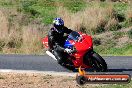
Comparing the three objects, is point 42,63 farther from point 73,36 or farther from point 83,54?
point 83,54

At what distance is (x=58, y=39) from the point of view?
14.5 m

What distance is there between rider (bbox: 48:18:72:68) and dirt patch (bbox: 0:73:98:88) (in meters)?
0.82

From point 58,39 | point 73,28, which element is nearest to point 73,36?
point 58,39

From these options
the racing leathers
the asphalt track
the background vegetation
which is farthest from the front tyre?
the background vegetation

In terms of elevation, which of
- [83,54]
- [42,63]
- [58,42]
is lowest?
[42,63]

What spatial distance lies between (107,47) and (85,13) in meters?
4.92

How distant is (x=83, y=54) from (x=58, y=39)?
962 mm

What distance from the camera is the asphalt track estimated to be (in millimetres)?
15297

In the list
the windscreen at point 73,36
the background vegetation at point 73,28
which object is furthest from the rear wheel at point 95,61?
the background vegetation at point 73,28

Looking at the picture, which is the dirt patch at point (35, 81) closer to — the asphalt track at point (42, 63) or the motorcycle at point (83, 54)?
the motorcycle at point (83, 54)

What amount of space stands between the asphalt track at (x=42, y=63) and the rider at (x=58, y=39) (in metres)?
0.83

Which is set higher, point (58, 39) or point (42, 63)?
point (58, 39)

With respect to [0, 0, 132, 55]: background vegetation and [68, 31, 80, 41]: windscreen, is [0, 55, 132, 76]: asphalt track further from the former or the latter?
[0, 0, 132, 55]: background vegetation

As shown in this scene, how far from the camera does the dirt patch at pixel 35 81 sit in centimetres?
1245
